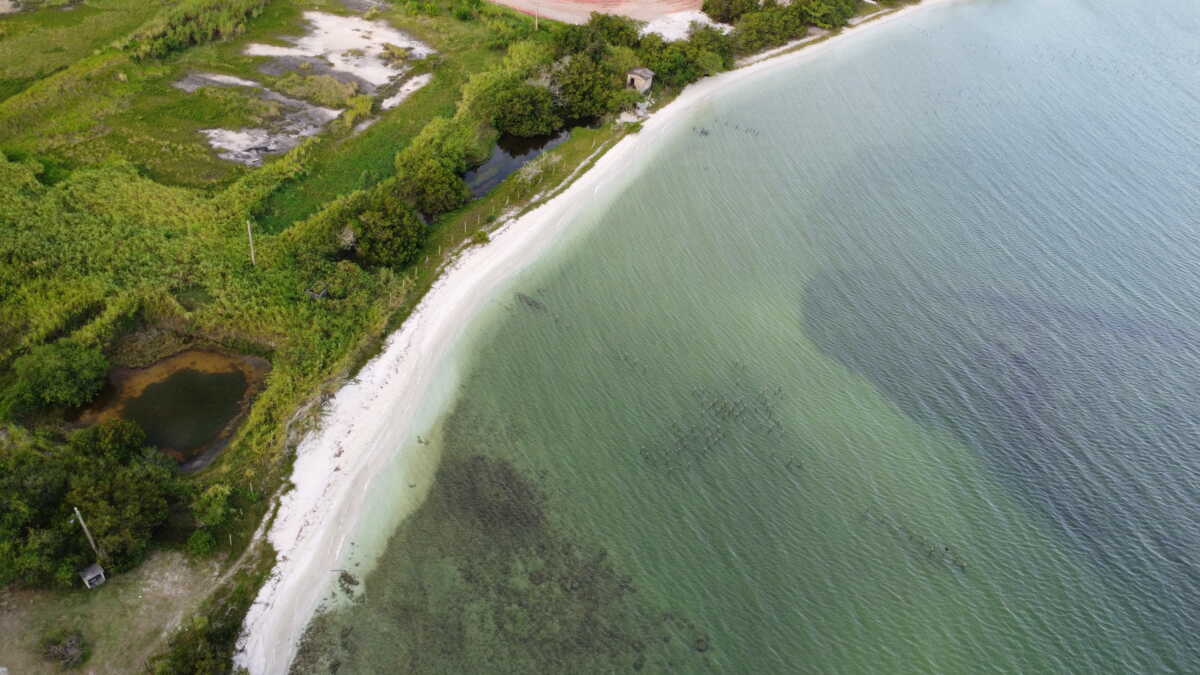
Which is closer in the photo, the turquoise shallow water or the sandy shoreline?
the sandy shoreline

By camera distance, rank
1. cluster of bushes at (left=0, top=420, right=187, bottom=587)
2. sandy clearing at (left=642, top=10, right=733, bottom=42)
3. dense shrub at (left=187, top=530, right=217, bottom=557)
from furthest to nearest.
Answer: sandy clearing at (left=642, top=10, right=733, bottom=42) < dense shrub at (left=187, top=530, right=217, bottom=557) < cluster of bushes at (left=0, top=420, right=187, bottom=587)

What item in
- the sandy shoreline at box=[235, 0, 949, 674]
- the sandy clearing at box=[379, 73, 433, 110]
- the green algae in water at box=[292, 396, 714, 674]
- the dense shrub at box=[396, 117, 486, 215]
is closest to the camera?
the green algae in water at box=[292, 396, 714, 674]

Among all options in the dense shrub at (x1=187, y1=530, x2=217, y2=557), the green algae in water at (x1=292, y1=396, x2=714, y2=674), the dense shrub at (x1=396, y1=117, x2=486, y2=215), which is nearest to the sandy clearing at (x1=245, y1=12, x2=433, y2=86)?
the dense shrub at (x1=396, y1=117, x2=486, y2=215)

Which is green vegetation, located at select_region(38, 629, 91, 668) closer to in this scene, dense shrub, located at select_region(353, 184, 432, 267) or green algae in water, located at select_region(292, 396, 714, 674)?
green algae in water, located at select_region(292, 396, 714, 674)

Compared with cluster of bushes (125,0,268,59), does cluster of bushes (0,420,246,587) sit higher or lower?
lower

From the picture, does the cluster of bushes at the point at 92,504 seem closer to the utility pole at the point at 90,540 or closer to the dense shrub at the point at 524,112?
the utility pole at the point at 90,540

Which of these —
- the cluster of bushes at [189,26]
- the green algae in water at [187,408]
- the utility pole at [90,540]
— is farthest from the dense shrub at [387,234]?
the cluster of bushes at [189,26]

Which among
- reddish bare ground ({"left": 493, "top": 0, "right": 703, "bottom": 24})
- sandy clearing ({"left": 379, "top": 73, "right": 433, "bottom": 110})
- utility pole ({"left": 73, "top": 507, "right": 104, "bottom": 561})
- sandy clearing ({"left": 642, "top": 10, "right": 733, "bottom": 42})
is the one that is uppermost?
reddish bare ground ({"left": 493, "top": 0, "right": 703, "bottom": 24})
